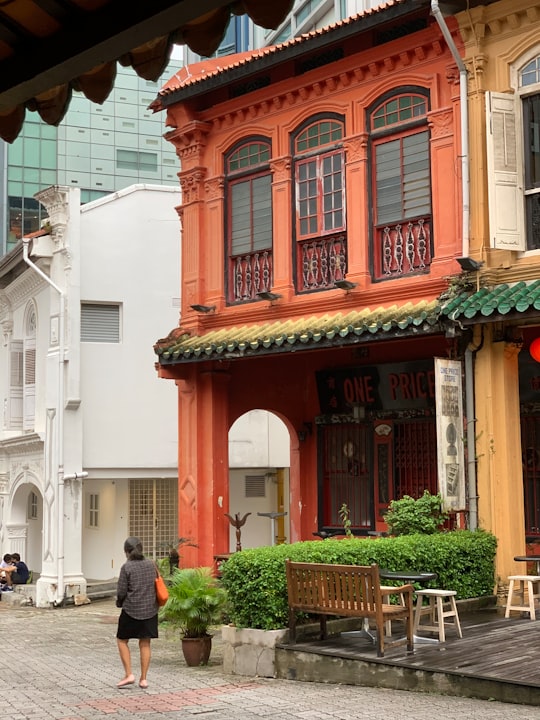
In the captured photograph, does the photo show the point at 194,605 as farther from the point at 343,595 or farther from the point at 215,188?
the point at 215,188

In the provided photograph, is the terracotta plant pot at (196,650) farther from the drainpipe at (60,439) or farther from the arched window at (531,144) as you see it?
the drainpipe at (60,439)

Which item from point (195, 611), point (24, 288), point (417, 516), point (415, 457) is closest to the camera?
point (195, 611)

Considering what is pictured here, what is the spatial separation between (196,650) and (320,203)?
711cm

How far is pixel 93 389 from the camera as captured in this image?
22734mm

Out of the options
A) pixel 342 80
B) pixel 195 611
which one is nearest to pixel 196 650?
pixel 195 611

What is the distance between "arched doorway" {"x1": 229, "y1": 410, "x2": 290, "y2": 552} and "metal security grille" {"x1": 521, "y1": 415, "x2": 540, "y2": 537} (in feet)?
31.1

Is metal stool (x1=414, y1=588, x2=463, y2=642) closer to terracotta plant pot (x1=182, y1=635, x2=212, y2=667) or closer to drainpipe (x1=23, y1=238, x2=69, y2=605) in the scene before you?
terracotta plant pot (x1=182, y1=635, x2=212, y2=667)

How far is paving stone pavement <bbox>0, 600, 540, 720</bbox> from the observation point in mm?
9297

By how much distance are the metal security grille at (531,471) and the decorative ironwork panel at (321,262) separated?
3.61 metres

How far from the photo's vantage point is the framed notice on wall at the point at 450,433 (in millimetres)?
13383

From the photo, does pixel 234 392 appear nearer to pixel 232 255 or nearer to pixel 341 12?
pixel 232 255

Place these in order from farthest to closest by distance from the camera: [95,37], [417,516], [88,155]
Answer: [88,155]
[417,516]
[95,37]

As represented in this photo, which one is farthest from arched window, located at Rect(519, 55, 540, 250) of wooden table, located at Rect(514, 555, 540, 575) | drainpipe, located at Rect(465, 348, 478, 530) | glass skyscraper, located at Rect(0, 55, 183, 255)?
glass skyscraper, located at Rect(0, 55, 183, 255)

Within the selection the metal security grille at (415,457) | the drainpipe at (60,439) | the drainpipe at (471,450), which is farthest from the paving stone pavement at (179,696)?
the drainpipe at (60,439)
